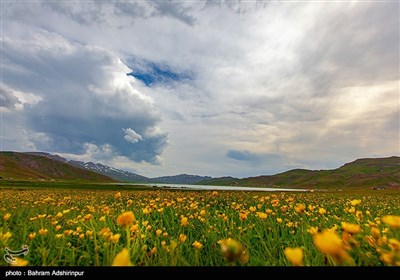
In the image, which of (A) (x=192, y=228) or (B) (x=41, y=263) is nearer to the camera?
(B) (x=41, y=263)

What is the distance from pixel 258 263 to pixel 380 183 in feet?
545

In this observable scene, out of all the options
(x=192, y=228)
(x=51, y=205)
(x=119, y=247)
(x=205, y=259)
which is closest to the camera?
(x=119, y=247)

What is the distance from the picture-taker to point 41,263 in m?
3.41

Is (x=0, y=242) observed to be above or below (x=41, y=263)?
above

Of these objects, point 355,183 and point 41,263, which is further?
point 355,183

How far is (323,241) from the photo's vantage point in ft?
5.41
